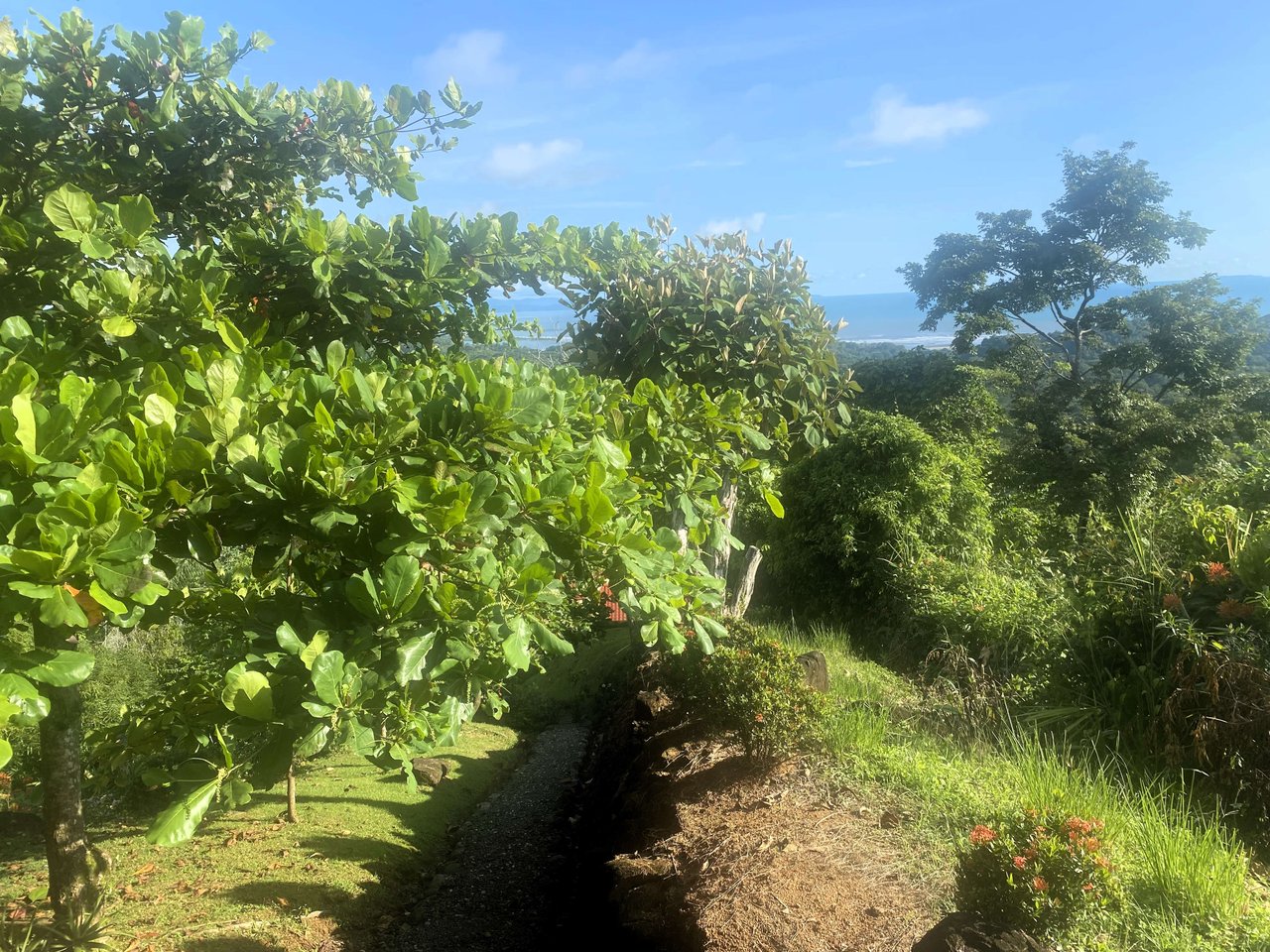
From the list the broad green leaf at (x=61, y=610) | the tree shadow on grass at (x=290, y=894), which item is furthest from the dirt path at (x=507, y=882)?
the broad green leaf at (x=61, y=610)

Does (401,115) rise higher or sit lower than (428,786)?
higher

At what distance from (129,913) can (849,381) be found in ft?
20.9

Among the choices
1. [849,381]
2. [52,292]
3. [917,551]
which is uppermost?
[52,292]

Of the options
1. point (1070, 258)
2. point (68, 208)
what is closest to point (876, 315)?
point (1070, 258)

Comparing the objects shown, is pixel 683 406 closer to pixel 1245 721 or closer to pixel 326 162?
pixel 326 162

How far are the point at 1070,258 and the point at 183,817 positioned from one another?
97.5 ft

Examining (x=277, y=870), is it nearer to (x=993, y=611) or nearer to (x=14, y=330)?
(x=14, y=330)

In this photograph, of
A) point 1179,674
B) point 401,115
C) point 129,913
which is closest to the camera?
point 401,115

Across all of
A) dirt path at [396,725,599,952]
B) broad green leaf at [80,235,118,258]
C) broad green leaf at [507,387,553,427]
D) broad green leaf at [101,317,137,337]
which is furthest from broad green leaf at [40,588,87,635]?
dirt path at [396,725,599,952]

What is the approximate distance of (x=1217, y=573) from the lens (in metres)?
5.62

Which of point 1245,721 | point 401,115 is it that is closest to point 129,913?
point 401,115

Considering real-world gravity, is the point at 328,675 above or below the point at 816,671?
above

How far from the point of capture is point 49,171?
3957 millimetres

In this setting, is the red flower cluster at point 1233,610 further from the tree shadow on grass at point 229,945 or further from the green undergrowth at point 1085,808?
the tree shadow on grass at point 229,945
